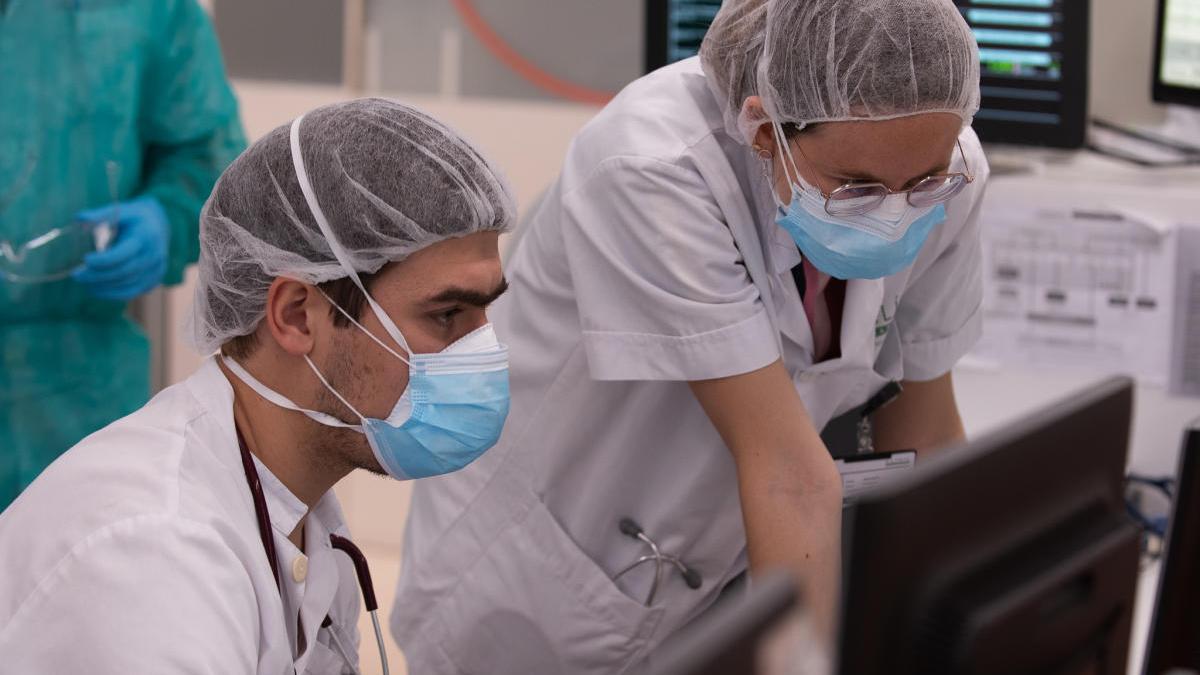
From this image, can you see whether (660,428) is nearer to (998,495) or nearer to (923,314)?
(923,314)

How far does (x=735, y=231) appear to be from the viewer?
1.52 m

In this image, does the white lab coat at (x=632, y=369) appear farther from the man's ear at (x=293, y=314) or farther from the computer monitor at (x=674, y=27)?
the computer monitor at (x=674, y=27)

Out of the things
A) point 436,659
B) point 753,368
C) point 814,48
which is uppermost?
point 814,48

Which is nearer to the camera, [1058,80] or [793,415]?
[793,415]

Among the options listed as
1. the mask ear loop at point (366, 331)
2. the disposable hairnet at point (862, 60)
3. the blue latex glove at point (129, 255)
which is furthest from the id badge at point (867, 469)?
the blue latex glove at point (129, 255)

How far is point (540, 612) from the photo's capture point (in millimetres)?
1676

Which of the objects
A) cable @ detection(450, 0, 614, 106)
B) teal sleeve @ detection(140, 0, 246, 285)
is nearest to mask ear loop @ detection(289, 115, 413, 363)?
teal sleeve @ detection(140, 0, 246, 285)

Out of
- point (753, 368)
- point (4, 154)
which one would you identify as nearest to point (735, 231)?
point (753, 368)

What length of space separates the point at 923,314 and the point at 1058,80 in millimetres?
905

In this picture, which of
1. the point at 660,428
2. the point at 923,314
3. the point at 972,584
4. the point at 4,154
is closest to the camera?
the point at 972,584

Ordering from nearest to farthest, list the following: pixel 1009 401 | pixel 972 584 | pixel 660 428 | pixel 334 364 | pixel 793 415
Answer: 1. pixel 972 584
2. pixel 334 364
3. pixel 793 415
4. pixel 660 428
5. pixel 1009 401

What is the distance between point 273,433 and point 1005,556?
0.73 metres

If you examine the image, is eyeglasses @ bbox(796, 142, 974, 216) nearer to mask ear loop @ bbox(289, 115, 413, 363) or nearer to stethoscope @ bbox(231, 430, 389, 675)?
mask ear loop @ bbox(289, 115, 413, 363)

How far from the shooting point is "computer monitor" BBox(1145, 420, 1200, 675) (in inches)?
39.1
